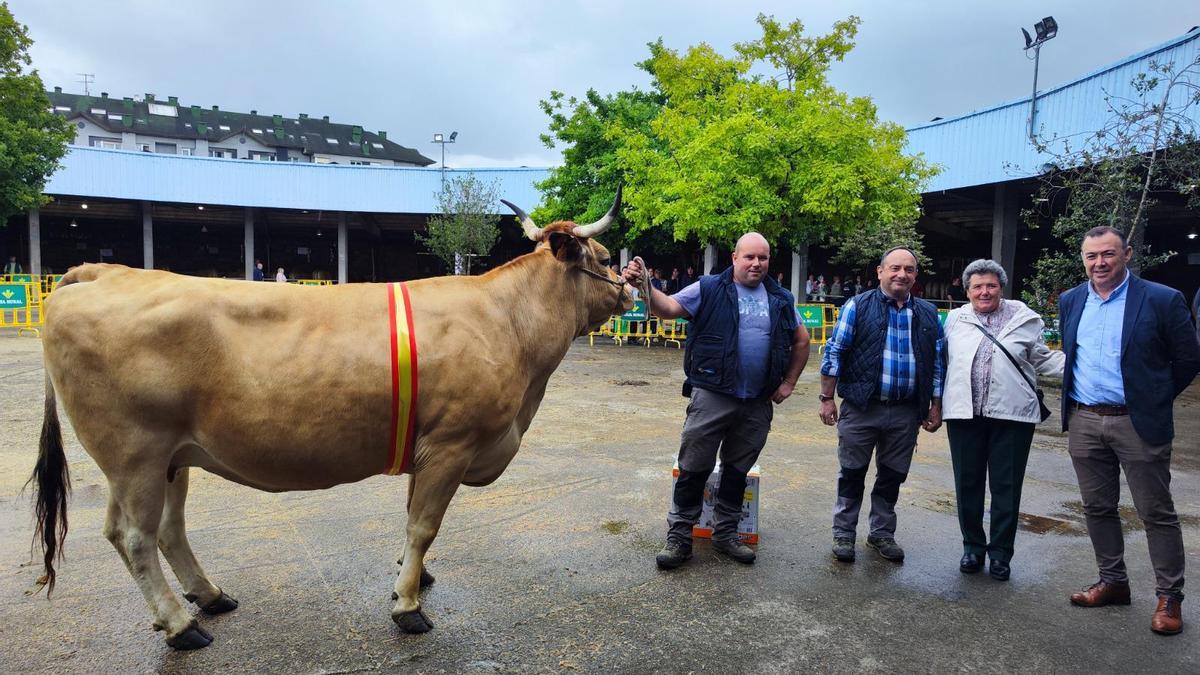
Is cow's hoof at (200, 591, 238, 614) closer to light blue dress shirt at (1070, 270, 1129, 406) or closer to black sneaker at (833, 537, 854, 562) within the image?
black sneaker at (833, 537, 854, 562)

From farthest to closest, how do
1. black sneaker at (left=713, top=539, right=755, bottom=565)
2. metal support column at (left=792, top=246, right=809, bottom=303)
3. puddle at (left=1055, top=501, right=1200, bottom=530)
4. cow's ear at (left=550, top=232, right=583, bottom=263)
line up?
1. metal support column at (left=792, top=246, right=809, bottom=303)
2. puddle at (left=1055, top=501, right=1200, bottom=530)
3. black sneaker at (left=713, top=539, right=755, bottom=565)
4. cow's ear at (left=550, top=232, right=583, bottom=263)

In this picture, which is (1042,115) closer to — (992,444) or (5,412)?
(992,444)

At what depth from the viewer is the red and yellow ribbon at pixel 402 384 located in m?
3.32

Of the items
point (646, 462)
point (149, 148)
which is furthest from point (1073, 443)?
point (149, 148)

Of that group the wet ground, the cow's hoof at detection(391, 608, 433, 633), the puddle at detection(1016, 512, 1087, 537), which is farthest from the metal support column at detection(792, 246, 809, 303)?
the cow's hoof at detection(391, 608, 433, 633)

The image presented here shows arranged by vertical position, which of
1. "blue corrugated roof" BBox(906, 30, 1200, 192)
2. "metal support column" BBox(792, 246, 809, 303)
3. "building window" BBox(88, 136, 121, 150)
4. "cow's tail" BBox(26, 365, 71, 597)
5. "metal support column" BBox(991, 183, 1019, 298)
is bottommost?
"cow's tail" BBox(26, 365, 71, 597)

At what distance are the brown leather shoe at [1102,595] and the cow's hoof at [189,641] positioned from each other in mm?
4469

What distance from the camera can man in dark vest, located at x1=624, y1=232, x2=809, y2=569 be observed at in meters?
4.38

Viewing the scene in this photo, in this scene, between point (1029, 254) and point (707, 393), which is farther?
point (1029, 254)

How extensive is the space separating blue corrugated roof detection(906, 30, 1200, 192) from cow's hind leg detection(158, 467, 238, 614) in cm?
1460

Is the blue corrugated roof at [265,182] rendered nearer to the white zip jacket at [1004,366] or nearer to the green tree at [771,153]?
the green tree at [771,153]

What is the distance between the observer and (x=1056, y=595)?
4020 mm

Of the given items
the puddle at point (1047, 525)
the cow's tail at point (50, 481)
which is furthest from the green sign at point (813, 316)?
the cow's tail at point (50, 481)

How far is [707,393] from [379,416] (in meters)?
2.04
